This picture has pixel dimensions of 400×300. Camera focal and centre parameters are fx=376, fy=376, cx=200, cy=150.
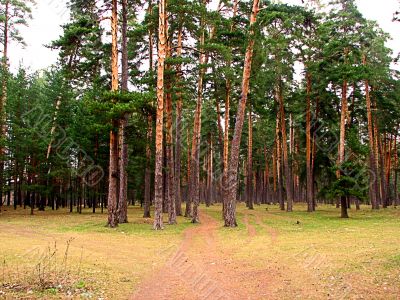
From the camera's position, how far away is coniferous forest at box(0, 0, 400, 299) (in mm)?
10242

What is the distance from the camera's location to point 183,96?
25688mm

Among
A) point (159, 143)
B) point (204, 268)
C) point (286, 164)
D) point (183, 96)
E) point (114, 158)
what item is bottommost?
point (204, 268)

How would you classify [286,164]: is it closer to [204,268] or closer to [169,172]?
[169,172]

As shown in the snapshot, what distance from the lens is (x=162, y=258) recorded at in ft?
38.3

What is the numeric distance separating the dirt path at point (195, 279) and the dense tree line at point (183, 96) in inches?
326

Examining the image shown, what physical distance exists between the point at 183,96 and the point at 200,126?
8.64 feet

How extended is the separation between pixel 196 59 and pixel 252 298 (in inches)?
778

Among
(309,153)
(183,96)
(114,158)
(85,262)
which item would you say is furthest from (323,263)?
(309,153)

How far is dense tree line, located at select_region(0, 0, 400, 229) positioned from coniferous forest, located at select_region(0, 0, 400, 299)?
0.13 metres

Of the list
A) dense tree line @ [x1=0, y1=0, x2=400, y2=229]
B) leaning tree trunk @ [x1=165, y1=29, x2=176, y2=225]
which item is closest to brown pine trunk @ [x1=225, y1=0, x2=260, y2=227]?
dense tree line @ [x1=0, y1=0, x2=400, y2=229]

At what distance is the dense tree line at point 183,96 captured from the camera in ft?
68.6

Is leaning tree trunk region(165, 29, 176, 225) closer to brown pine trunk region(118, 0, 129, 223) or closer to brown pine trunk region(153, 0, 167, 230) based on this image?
brown pine trunk region(153, 0, 167, 230)

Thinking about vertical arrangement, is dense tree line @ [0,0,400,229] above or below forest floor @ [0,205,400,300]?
above

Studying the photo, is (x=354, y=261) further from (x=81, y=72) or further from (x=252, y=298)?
(x=81, y=72)
